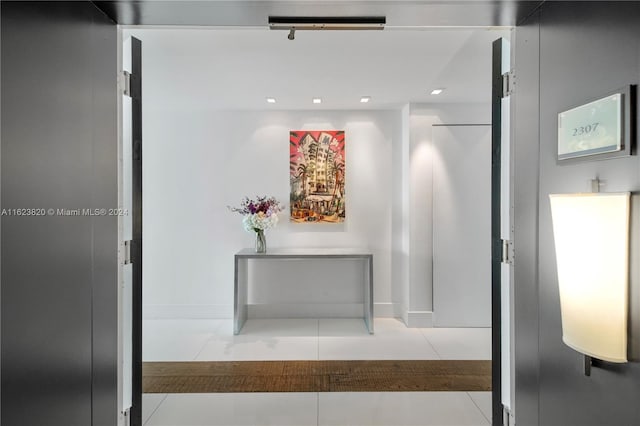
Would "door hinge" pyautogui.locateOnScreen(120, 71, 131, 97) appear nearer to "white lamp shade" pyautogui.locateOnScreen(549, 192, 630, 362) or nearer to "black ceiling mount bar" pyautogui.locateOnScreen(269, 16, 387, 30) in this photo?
"black ceiling mount bar" pyautogui.locateOnScreen(269, 16, 387, 30)

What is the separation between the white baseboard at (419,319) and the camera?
4262 mm

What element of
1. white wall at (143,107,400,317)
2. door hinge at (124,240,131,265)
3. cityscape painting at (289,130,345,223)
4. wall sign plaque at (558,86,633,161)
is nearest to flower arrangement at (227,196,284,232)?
white wall at (143,107,400,317)

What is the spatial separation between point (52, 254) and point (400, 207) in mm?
3713

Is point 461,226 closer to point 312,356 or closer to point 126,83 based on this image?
point 312,356

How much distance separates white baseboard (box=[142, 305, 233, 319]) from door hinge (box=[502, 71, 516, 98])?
3.73 meters

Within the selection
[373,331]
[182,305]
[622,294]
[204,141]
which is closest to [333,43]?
[622,294]

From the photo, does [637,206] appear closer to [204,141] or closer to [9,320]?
[9,320]

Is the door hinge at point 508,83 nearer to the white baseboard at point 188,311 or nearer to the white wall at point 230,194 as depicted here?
the white wall at point 230,194

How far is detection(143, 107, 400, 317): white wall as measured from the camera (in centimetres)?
454

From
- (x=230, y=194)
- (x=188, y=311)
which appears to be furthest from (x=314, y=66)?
(x=188, y=311)

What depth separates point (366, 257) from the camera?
4094mm

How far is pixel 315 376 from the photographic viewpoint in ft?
9.95

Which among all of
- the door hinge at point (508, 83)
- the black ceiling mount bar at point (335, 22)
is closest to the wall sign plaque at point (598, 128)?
the door hinge at point (508, 83)

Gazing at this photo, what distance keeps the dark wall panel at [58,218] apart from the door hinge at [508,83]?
1.80m
